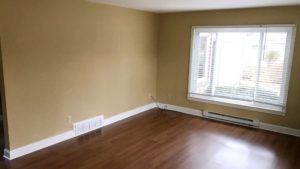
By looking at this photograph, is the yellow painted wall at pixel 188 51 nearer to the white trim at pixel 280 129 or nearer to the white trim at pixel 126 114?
the white trim at pixel 280 129

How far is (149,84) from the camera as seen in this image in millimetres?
5465

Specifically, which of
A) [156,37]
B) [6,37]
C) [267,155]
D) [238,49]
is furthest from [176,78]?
[6,37]

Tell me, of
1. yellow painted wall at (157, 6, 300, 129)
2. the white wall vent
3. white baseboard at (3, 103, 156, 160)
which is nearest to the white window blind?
yellow painted wall at (157, 6, 300, 129)

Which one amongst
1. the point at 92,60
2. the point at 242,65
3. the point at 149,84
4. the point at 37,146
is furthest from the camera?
the point at 149,84

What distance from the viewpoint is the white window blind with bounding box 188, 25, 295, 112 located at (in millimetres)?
4086

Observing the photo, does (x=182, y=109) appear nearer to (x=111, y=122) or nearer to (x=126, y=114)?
(x=126, y=114)

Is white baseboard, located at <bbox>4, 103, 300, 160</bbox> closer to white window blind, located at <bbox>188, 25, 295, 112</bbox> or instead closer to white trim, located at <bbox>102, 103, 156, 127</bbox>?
white trim, located at <bbox>102, 103, 156, 127</bbox>

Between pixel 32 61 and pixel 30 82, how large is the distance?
28 centimetres

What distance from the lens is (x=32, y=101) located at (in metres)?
3.25

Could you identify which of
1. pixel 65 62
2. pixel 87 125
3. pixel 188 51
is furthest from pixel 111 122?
pixel 188 51

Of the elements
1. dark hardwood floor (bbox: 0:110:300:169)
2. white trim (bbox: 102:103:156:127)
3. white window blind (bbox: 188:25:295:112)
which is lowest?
dark hardwood floor (bbox: 0:110:300:169)

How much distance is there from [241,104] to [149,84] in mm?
2001

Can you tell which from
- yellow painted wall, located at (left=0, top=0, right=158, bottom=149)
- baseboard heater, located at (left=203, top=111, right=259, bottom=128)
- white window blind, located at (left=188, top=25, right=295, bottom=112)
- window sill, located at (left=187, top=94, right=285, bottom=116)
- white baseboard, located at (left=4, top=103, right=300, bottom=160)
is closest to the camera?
yellow painted wall, located at (left=0, top=0, right=158, bottom=149)

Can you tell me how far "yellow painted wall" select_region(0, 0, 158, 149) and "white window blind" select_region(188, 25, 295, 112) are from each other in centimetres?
125
